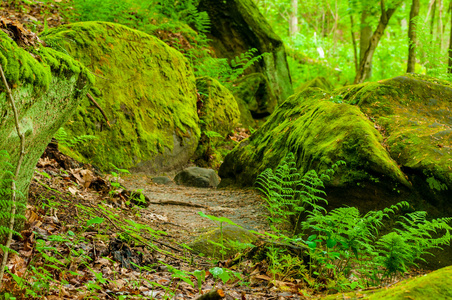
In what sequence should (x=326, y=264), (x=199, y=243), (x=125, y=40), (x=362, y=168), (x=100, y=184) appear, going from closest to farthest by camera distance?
(x=326, y=264), (x=199, y=243), (x=362, y=168), (x=100, y=184), (x=125, y=40)

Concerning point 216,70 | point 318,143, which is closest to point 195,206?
point 318,143

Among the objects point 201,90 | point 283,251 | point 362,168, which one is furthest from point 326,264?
point 201,90

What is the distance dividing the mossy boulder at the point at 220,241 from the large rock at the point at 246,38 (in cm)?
→ 1053

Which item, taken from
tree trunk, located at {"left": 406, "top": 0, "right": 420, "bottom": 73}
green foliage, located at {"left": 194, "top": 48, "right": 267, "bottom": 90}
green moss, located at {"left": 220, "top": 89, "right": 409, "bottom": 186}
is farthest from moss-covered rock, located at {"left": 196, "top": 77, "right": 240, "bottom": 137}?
tree trunk, located at {"left": 406, "top": 0, "right": 420, "bottom": 73}

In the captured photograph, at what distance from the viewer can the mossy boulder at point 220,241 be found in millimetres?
3762

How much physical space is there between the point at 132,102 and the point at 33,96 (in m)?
5.56

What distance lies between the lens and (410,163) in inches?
170

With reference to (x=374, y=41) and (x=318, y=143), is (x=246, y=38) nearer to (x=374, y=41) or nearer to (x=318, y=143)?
(x=374, y=41)

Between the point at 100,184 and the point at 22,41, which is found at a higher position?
the point at 22,41

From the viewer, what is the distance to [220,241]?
149 inches

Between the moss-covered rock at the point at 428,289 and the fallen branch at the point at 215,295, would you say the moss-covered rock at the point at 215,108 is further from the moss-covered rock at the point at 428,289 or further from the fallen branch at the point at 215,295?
the moss-covered rock at the point at 428,289

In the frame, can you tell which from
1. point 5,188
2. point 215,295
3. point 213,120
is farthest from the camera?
point 213,120

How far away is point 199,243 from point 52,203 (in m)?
1.55

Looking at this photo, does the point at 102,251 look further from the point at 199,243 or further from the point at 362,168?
the point at 362,168
